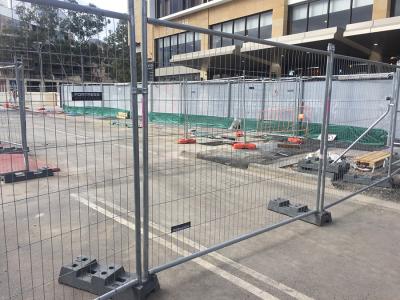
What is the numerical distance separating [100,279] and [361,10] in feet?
70.8

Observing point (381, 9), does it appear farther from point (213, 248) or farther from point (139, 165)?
point (139, 165)

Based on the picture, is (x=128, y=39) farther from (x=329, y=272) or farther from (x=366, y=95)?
(x=366, y=95)

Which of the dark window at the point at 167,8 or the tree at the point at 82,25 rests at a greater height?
the dark window at the point at 167,8

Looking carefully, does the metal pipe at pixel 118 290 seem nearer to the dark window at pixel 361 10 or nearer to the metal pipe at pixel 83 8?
the metal pipe at pixel 83 8

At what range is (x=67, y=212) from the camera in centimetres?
552

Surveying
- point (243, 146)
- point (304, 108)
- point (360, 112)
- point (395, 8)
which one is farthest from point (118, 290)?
point (395, 8)

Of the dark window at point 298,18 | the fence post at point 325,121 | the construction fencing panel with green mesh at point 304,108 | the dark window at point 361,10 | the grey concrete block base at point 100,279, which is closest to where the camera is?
the grey concrete block base at point 100,279

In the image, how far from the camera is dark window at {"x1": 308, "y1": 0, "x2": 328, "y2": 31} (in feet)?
70.9

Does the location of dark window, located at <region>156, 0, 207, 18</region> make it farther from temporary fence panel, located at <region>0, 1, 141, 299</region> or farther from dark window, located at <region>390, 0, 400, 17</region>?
temporary fence panel, located at <region>0, 1, 141, 299</region>

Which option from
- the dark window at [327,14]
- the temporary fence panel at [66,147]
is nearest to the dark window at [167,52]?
the temporary fence panel at [66,147]

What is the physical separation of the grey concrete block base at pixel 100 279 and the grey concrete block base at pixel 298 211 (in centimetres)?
271

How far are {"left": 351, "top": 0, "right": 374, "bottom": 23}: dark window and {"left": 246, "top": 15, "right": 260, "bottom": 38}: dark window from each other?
7.71 m

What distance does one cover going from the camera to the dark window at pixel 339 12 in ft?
67.7

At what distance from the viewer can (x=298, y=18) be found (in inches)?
933
